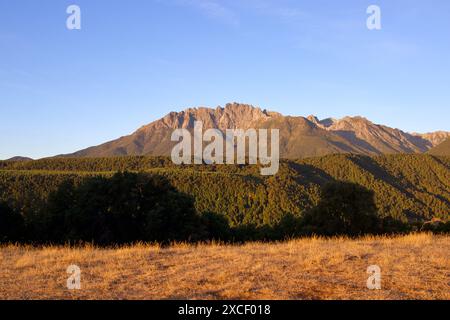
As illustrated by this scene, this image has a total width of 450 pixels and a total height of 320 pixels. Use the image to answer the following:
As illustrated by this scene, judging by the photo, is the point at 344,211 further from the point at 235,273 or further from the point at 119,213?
the point at 235,273

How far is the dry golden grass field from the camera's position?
9.49 metres

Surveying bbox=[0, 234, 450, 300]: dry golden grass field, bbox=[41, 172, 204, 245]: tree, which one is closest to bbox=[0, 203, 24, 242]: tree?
bbox=[41, 172, 204, 245]: tree

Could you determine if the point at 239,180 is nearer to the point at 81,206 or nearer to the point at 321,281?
the point at 81,206

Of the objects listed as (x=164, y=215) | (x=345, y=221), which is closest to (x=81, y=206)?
(x=164, y=215)

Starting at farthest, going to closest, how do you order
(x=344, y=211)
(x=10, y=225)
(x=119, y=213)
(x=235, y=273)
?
(x=344, y=211) → (x=119, y=213) → (x=10, y=225) → (x=235, y=273)

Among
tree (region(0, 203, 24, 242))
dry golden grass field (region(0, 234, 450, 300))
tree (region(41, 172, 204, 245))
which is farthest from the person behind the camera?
tree (region(0, 203, 24, 242))

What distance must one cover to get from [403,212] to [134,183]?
6619 inches

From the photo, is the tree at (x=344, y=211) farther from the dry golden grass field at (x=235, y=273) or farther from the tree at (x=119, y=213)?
the dry golden grass field at (x=235, y=273)

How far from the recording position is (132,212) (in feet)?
122

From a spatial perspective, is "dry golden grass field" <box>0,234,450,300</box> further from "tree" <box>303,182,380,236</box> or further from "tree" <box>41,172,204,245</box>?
"tree" <box>303,182,380,236</box>

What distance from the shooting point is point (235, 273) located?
11625mm

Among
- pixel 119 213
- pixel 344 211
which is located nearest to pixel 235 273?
pixel 119 213

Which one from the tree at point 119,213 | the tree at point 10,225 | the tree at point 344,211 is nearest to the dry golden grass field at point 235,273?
the tree at point 119,213

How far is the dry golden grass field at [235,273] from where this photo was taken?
9.49m
